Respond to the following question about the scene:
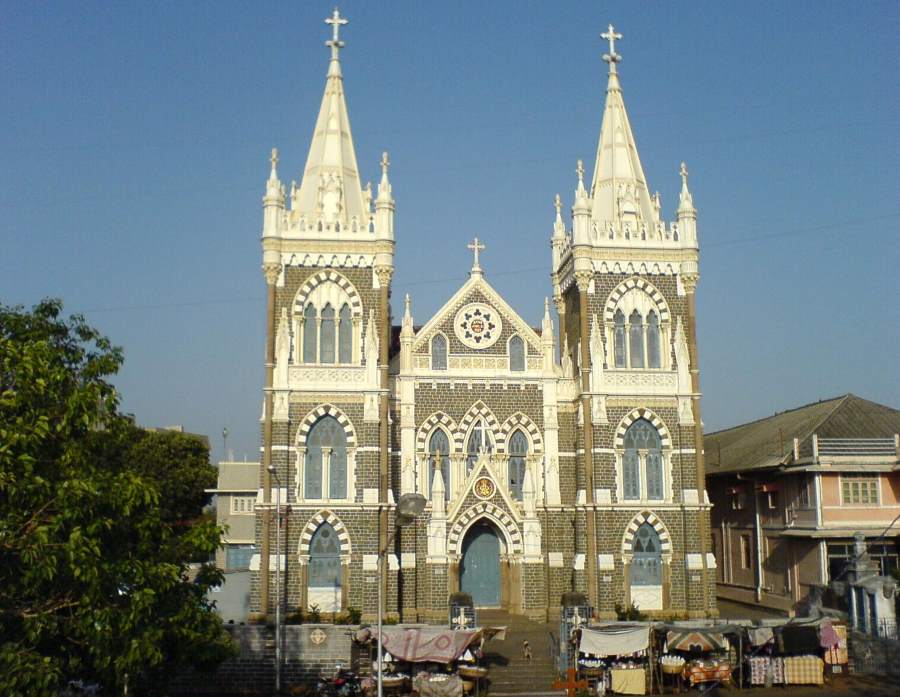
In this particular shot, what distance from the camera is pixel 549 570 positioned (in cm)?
3884

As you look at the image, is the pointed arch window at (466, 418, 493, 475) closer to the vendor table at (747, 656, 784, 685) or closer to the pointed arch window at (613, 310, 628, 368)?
the pointed arch window at (613, 310, 628, 368)

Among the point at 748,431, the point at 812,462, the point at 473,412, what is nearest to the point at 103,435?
the point at 473,412

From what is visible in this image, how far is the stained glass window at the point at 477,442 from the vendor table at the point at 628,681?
11.8 m

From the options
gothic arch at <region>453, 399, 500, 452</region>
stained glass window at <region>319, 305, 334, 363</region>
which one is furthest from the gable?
stained glass window at <region>319, 305, 334, 363</region>

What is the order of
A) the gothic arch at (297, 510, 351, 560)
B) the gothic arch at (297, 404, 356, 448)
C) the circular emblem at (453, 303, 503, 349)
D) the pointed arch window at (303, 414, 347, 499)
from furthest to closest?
the circular emblem at (453, 303, 503, 349)
the gothic arch at (297, 404, 356, 448)
the pointed arch window at (303, 414, 347, 499)
the gothic arch at (297, 510, 351, 560)

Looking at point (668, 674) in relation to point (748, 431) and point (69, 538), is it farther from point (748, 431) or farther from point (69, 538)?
point (748, 431)

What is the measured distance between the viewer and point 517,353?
4012 cm

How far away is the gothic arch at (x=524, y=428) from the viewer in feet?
130

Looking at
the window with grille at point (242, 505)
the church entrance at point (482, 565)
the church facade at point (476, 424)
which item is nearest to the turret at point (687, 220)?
the church facade at point (476, 424)

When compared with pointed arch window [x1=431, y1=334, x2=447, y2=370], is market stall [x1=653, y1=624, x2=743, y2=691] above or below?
below

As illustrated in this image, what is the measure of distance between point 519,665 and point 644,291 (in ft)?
51.8

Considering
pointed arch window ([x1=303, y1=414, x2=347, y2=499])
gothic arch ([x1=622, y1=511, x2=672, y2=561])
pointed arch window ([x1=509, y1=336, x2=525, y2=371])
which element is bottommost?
gothic arch ([x1=622, y1=511, x2=672, y2=561])

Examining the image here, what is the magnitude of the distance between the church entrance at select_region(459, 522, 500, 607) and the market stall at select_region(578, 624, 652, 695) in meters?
9.80

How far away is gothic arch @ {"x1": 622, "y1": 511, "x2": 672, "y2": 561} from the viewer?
37969 millimetres
